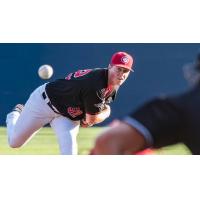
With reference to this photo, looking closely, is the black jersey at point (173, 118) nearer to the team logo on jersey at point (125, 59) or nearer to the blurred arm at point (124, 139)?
the blurred arm at point (124, 139)

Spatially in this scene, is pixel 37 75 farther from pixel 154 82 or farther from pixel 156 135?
pixel 156 135

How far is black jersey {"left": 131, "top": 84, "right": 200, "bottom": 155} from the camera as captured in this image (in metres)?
1.35

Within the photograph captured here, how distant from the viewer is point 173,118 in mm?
1351

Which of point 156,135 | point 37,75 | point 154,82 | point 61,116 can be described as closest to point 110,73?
point 61,116

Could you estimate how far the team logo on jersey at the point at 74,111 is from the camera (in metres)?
3.30

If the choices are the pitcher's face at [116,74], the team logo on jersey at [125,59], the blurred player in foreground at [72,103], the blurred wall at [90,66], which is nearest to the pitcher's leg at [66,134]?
the blurred player in foreground at [72,103]

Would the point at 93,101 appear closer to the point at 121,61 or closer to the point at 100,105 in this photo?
the point at 100,105

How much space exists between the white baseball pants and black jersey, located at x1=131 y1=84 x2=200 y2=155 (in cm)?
189

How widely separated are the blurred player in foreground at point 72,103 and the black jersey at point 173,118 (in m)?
1.75

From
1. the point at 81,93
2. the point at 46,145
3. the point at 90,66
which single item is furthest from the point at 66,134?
the point at 46,145

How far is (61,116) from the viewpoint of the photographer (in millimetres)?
3381

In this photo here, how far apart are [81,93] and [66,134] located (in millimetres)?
250

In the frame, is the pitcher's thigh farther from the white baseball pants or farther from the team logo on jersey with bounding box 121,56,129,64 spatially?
the team logo on jersey with bounding box 121,56,129,64
